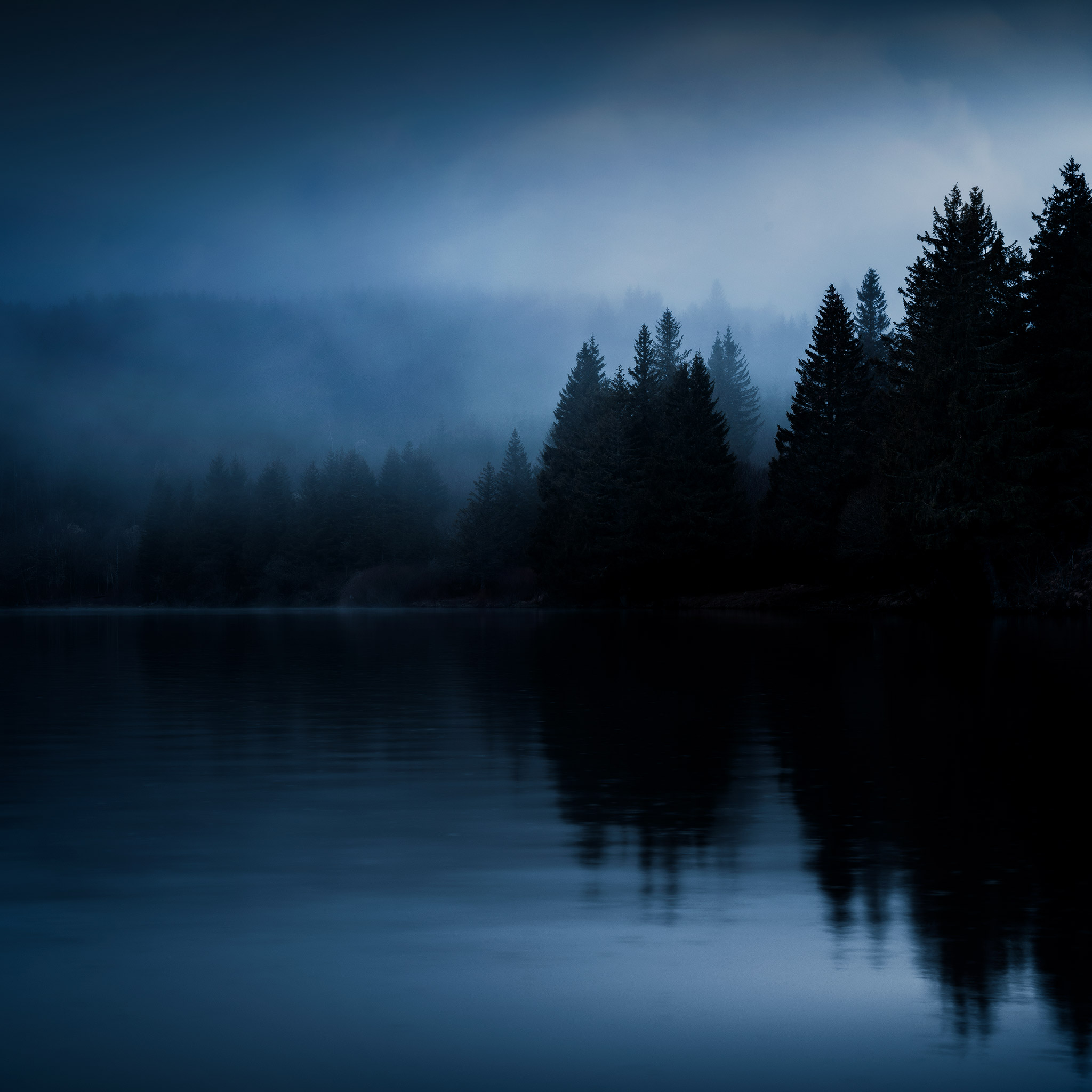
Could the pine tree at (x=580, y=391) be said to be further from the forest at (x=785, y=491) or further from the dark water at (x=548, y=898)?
the dark water at (x=548, y=898)

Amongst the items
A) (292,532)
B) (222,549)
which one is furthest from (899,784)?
(222,549)

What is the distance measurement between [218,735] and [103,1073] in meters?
9.32

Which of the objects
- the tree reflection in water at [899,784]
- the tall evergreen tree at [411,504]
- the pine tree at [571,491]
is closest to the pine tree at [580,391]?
the pine tree at [571,491]

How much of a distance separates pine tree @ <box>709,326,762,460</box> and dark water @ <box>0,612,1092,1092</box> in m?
127

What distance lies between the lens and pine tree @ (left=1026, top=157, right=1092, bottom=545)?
52.5 m

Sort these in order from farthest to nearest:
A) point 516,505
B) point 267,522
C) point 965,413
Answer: point 267,522, point 516,505, point 965,413

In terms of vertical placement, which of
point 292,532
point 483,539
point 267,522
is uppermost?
point 267,522

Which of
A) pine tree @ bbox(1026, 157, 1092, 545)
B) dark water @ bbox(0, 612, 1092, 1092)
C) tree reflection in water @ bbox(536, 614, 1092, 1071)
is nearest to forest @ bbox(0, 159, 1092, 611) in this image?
pine tree @ bbox(1026, 157, 1092, 545)

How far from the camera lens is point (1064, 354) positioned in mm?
52469

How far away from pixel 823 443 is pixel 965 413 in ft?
72.8

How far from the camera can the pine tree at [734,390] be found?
5556 inches

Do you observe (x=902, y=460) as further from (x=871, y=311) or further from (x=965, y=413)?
(x=871, y=311)

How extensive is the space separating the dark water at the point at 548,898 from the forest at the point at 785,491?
38629 millimetres

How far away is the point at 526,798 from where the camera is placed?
30.8 feet
